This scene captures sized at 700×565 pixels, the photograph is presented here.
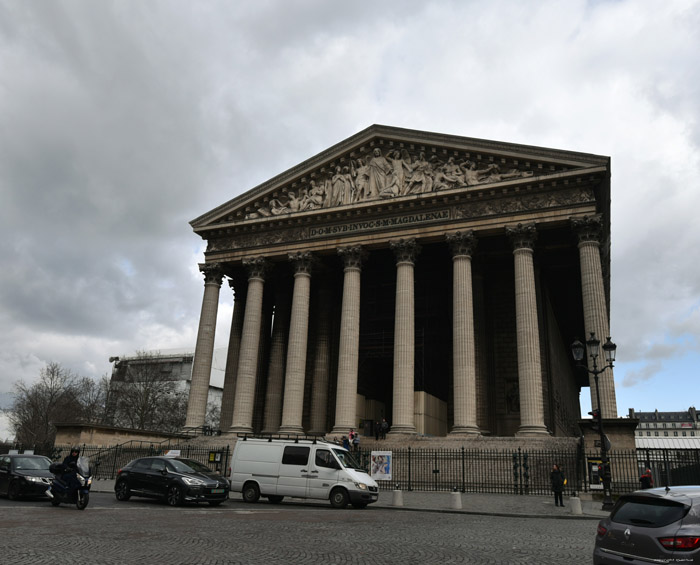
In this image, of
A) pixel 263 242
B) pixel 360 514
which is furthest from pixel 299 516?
pixel 263 242

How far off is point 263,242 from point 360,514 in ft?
81.5

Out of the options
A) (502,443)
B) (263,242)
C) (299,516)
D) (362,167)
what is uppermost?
(362,167)

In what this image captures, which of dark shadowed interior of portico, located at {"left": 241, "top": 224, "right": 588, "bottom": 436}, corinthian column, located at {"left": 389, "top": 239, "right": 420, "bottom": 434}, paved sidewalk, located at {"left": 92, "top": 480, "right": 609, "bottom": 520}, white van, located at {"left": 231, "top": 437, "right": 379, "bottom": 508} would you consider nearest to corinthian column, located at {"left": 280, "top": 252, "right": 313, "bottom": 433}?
dark shadowed interior of portico, located at {"left": 241, "top": 224, "right": 588, "bottom": 436}

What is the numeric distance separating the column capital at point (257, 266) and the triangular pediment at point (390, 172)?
263 cm

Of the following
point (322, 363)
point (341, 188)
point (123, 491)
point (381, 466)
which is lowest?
point (123, 491)

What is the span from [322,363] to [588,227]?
1913 centimetres

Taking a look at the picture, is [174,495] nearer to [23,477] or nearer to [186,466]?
[186,466]

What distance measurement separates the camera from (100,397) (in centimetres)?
7788

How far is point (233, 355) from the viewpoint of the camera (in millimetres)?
39906

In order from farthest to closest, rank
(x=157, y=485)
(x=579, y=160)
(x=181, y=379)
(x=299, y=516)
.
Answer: (x=181, y=379)
(x=579, y=160)
(x=157, y=485)
(x=299, y=516)

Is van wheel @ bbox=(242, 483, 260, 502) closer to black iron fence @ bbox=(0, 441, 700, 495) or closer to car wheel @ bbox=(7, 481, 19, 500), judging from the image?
black iron fence @ bbox=(0, 441, 700, 495)

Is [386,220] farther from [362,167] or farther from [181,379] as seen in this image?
[181,379]

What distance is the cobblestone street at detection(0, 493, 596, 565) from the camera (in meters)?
8.64

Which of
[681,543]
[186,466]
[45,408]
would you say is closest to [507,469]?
[186,466]
